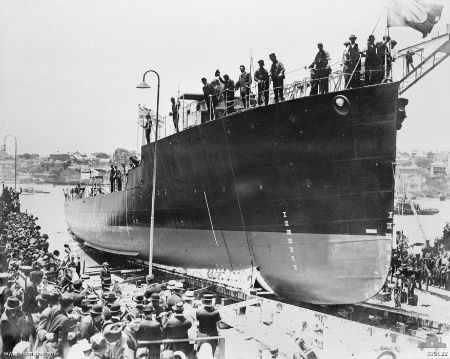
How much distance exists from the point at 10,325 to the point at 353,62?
7780 millimetres

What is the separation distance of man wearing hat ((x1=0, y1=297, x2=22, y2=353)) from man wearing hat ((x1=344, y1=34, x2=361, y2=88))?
7.24 m

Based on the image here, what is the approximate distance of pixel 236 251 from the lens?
1144 cm

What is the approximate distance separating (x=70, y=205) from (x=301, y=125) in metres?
29.4

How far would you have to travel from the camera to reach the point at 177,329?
5738mm

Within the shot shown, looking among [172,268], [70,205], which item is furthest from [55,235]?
[172,268]

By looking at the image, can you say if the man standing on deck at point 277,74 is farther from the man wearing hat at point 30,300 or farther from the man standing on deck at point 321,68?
the man wearing hat at point 30,300

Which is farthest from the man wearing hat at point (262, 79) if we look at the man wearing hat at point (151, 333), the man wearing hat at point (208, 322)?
the man wearing hat at point (151, 333)

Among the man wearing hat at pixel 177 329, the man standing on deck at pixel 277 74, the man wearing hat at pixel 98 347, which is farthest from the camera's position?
the man standing on deck at pixel 277 74

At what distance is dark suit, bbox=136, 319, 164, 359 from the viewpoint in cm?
548

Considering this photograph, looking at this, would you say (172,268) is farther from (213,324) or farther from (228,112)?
(213,324)

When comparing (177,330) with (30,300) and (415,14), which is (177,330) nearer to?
(30,300)

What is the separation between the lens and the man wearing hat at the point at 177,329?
226 inches

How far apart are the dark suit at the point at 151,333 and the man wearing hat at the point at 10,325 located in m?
1.56

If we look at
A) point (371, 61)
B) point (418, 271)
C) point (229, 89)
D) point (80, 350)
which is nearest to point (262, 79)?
point (229, 89)
